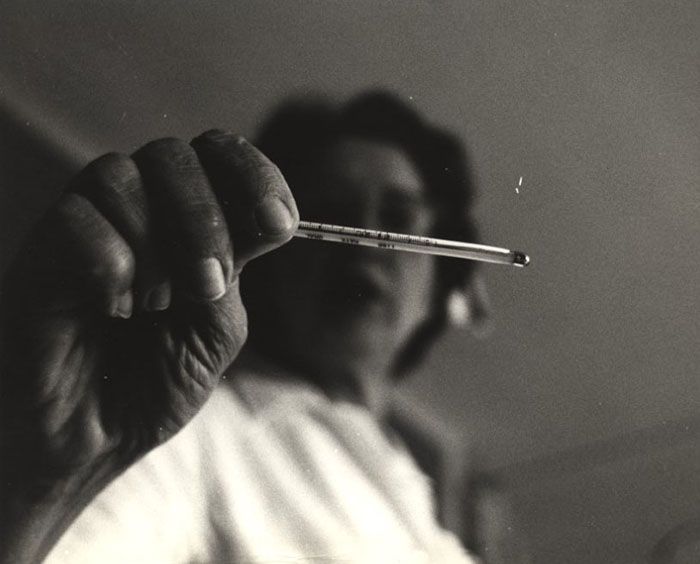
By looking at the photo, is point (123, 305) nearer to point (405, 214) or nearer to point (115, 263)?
point (115, 263)

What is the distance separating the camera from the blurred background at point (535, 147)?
1.61ft

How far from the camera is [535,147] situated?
1.88 ft

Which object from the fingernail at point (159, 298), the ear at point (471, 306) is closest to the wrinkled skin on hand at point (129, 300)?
the fingernail at point (159, 298)

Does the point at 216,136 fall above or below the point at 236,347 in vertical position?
above

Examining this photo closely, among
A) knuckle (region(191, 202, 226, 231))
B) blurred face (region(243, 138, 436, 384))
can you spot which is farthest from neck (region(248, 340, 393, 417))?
knuckle (region(191, 202, 226, 231))

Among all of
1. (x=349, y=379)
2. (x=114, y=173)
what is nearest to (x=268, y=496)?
(x=349, y=379)

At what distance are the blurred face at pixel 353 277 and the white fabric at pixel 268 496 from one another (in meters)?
0.03

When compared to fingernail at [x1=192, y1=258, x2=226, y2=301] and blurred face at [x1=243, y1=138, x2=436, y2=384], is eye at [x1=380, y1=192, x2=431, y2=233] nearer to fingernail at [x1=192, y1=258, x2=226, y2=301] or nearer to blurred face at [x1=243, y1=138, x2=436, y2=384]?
blurred face at [x1=243, y1=138, x2=436, y2=384]

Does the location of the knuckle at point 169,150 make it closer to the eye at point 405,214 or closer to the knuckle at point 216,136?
the knuckle at point 216,136

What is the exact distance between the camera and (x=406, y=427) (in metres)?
0.53

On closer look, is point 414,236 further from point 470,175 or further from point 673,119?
point 673,119

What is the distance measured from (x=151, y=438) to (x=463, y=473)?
0.62 feet

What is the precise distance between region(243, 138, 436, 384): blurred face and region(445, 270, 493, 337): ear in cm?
2

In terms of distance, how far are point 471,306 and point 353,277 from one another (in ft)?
0.25
